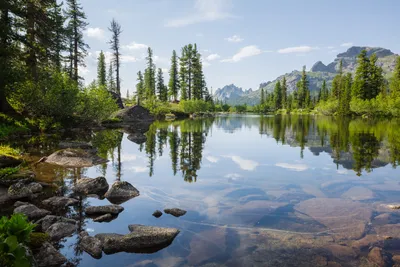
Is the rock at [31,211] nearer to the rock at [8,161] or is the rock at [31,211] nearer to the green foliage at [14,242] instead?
the green foliage at [14,242]

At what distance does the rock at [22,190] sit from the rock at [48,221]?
2519 mm

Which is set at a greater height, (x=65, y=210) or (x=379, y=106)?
(x=379, y=106)

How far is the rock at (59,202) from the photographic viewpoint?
336 inches

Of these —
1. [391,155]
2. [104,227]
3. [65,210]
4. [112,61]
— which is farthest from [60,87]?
[112,61]

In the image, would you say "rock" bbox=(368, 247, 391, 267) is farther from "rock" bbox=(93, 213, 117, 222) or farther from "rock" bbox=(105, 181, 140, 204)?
"rock" bbox=(105, 181, 140, 204)

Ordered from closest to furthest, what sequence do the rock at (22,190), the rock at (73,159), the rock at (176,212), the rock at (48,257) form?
the rock at (48,257) < the rock at (176,212) < the rock at (22,190) < the rock at (73,159)

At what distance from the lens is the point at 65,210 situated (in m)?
8.30

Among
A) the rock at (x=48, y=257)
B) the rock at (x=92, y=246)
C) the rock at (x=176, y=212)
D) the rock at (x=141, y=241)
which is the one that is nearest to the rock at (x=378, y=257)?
the rock at (x=141, y=241)

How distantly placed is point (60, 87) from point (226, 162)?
17.2m

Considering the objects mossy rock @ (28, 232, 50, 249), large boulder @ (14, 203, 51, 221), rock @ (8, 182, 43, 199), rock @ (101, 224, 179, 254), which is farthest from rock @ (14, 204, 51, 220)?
rock @ (101, 224, 179, 254)

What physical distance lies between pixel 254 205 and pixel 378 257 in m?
3.82

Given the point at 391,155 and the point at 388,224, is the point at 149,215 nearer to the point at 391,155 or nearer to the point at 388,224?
the point at 388,224

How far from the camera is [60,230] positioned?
6781 mm

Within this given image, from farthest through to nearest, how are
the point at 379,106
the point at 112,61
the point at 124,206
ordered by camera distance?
the point at 379,106 → the point at 112,61 → the point at 124,206
